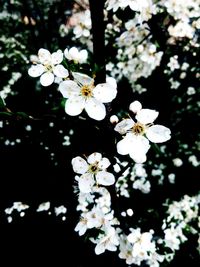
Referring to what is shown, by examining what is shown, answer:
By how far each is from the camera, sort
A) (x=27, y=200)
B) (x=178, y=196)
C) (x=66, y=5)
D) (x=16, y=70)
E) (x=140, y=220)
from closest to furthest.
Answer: (x=140, y=220) → (x=27, y=200) → (x=178, y=196) → (x=16, y=70) → (x=66, y=5)

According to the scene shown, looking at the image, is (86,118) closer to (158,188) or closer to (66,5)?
(158,188)

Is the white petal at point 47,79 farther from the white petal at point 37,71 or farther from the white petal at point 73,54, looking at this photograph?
the white petal at point 73,54

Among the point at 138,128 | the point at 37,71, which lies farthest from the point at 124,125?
the point at 37,71

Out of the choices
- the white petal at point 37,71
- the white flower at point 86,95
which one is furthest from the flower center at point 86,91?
the white petal at point 37,71

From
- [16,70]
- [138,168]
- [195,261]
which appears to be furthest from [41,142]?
[195,261]

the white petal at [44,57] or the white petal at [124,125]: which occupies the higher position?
the white petal at [44,57]

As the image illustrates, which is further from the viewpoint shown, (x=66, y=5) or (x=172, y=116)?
(x=66, y=5)

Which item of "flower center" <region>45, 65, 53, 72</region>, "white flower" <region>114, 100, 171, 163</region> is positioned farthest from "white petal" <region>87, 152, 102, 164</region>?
"flower center" <region>45, 65, 53, 72</region>
